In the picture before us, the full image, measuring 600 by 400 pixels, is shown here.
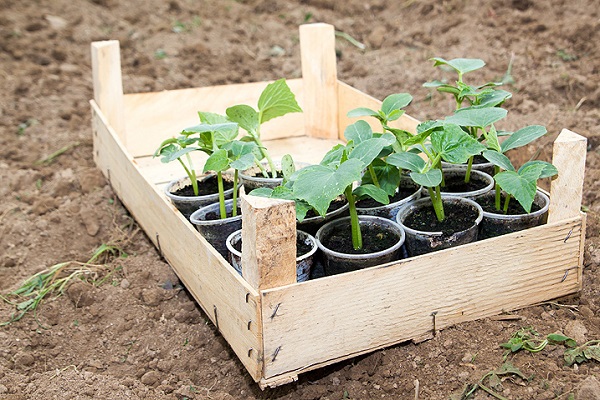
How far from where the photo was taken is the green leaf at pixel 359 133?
2.19 metres

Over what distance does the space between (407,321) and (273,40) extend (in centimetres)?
303

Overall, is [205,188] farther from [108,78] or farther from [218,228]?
[108,78]

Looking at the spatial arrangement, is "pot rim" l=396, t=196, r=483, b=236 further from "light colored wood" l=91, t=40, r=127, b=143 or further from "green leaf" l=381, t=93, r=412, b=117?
"light colored wood" l=91, t=40, r=127, b=143

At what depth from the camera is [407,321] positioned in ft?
6.59

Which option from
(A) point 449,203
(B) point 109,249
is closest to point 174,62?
(B) point 109,249

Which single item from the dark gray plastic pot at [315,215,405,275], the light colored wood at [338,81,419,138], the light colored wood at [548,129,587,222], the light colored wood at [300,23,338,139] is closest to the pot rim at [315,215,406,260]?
the dark gray plastic pot at [315,215,405,275]

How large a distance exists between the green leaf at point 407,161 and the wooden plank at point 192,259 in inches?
20.6

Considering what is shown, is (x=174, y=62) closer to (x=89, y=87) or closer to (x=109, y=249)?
(x=89, y=87)

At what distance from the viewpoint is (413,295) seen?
198 cm

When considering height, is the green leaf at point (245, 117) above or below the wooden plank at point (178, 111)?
above

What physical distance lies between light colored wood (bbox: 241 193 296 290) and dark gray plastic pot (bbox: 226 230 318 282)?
18 centimetres

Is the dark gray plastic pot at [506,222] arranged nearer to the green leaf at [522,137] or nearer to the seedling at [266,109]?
the green leaf at [522,137]

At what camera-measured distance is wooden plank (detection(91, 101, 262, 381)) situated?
1873 millimetres

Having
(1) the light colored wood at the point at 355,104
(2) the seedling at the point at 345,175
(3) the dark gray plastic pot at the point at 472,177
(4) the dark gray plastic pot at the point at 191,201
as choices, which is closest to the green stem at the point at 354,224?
(2) the seedling at the point at 345,175
